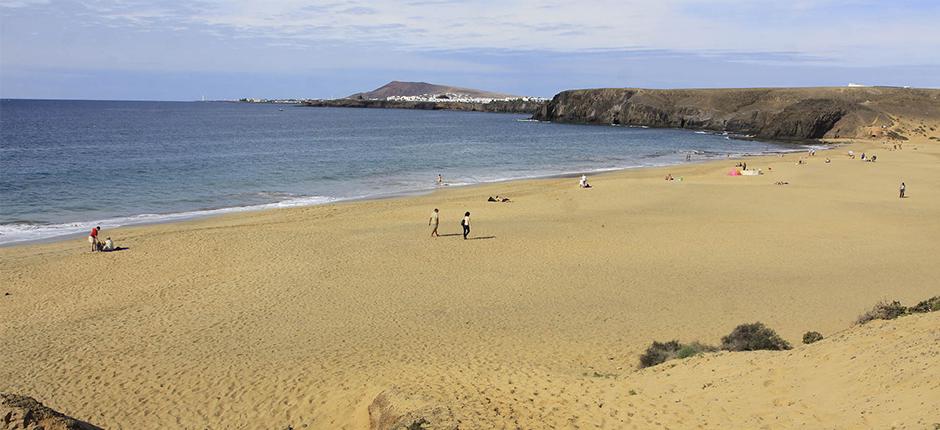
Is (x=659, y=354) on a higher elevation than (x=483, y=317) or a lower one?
higher

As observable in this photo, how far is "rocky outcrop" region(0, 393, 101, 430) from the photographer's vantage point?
6.22 metres

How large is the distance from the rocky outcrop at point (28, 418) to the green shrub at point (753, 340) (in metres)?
9.67

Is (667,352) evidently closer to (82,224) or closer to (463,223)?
(463,223)

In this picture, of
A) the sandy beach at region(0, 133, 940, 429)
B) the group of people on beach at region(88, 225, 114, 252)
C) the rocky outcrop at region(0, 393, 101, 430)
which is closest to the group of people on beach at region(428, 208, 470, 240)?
the sandy beach at region(0, 133, 940, 429)

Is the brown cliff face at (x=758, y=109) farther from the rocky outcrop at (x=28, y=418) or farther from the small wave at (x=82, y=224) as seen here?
the rocky outcrop at (x=28, y=418)

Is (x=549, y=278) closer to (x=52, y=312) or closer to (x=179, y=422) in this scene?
(x=179, y=422)

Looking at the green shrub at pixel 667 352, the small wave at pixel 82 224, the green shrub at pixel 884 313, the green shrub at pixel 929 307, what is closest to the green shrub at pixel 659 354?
the green shrub at pixel 667 352

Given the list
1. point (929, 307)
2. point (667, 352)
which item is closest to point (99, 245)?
point (667, 352)

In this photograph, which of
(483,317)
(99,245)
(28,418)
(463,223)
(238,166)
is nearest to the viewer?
(28,418)

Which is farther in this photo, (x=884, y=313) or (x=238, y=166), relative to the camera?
(x=238, y=166)

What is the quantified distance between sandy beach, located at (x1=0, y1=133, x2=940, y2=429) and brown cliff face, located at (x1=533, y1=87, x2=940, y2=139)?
61489 mm

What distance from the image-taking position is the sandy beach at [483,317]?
9.02 meters

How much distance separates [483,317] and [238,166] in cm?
3609

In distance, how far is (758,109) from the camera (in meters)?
101
